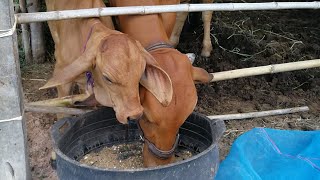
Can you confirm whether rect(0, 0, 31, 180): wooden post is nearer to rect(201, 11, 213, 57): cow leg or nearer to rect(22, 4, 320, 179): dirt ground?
rect(22, 4, 320, 179): dirt ground

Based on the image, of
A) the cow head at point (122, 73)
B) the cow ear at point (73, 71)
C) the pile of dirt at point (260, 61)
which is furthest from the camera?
the pile of dirt at point (260, 61)

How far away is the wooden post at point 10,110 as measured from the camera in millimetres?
2781

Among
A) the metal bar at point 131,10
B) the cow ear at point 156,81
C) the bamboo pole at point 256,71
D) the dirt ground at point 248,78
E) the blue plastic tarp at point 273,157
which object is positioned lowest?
the dirt ground at point 248,78

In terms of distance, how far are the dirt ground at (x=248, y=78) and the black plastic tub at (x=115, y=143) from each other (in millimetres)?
658

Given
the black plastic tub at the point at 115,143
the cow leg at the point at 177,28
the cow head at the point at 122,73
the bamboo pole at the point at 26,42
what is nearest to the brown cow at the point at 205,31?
the cow leg at the point at 177,28

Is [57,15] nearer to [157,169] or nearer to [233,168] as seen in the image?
[157,169]

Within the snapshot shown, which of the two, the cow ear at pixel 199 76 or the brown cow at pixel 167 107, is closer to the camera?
the brown cow at pixel 167 107

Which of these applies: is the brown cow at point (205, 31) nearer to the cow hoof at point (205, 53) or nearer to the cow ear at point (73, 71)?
the cow hoof at point (205, 53)

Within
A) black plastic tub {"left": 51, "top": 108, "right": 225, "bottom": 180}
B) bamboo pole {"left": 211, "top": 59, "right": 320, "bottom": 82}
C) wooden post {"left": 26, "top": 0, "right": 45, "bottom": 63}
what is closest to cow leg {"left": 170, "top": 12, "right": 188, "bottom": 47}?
wooden post {"left": 26, "top": 0, "right": 45, "bottom": 63}

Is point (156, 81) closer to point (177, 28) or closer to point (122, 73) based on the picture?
point (122, 73)

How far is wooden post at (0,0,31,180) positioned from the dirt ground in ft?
2.13

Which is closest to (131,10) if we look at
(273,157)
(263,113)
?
(273,157)

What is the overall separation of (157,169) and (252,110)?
2.22 metres

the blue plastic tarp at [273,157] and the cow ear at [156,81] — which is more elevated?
the cow ear at [156,81]
